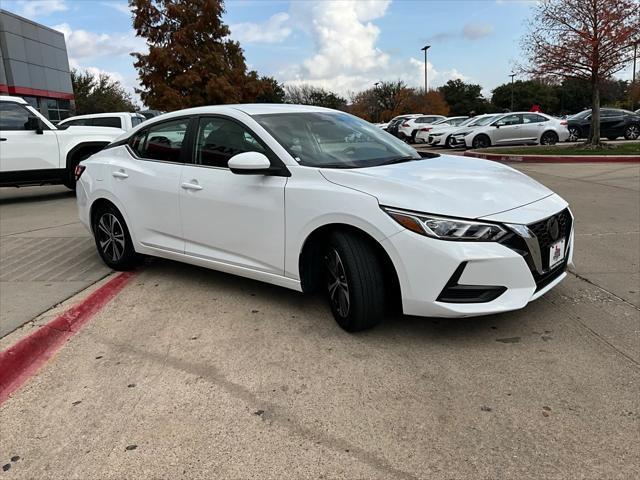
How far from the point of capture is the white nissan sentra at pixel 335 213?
10.3 feet

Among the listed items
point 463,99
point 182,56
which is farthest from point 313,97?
point 182,56

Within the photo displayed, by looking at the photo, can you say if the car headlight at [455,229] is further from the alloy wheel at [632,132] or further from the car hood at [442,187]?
the alloy wheel at [632,132]

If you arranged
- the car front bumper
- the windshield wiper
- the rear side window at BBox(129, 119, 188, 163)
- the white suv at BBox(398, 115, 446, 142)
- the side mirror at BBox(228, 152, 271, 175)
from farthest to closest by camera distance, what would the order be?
the white suv at BBox(398, 115, 446, 142)
the rear side window at BBox(129, 119, 188, 163)
the windshield wiper
the side mirror at BBox(228, 152, 271, 175)
the car front bumper

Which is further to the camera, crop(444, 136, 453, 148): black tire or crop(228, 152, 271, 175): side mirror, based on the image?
crop(444, 136, 453, 148): black tire

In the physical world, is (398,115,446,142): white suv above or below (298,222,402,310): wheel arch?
above

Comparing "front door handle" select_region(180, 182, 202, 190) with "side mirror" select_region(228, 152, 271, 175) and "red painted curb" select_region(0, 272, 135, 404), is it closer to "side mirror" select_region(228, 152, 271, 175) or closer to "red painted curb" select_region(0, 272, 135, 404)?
"side mirror" select_region(228, 152, 271, 175)

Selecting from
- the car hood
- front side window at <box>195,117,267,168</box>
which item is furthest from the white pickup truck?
the car hood

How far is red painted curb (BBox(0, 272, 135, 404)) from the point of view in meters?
3.19

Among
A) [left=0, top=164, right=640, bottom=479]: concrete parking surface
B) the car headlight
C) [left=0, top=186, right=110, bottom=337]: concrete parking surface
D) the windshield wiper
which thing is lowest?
[left=0, top=164, right=640, bottom=479]: concrete parking surface

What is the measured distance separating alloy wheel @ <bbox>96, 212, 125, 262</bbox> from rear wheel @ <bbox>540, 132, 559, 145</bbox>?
64.8ft

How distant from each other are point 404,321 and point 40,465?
2367mm

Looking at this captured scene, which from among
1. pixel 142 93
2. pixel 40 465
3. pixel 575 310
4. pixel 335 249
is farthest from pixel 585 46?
pixel 142 93

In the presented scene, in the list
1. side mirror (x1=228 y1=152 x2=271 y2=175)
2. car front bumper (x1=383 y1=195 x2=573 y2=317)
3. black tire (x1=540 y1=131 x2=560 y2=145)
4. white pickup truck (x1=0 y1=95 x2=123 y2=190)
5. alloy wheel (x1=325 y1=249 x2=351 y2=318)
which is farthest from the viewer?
black tire (x1=540 y1=131 x2=560 y2=145)

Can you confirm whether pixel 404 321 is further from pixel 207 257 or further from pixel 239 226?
pixel 207 257
